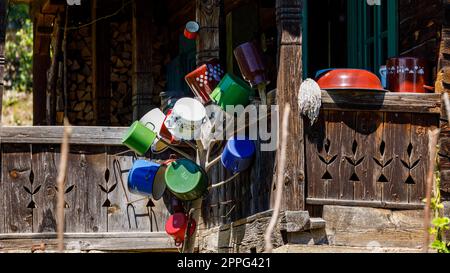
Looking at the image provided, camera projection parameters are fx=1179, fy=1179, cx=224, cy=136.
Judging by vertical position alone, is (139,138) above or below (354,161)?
above

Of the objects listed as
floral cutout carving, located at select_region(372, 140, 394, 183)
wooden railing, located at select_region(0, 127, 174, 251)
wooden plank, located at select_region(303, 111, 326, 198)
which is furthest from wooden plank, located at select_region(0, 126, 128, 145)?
floral cutout carving, located at select_region(372, 140, 394, 183)

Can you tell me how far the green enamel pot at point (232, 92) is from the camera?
8.59m

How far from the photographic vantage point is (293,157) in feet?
26.1

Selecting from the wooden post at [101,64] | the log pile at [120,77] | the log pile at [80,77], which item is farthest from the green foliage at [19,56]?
the wooden post at [101,64]

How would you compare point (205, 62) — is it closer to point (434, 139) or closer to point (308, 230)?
point (308, 230)

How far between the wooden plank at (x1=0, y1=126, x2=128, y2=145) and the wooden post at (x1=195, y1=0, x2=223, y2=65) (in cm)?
88

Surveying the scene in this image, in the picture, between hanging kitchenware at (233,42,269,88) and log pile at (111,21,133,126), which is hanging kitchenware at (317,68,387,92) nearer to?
hanging kitchenware at (233,42,269,88)

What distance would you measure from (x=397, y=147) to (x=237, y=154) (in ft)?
3.89

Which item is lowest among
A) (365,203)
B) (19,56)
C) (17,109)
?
(365,203)

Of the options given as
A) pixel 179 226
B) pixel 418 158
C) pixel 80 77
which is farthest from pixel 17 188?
pixel 80 77

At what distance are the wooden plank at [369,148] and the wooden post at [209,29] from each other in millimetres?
1644

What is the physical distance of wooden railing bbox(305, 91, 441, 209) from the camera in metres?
8.01

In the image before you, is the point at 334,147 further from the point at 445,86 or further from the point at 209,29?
the point at 209,29

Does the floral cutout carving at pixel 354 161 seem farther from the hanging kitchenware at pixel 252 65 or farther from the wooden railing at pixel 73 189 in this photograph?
the wooden railing at pixel 73 189
